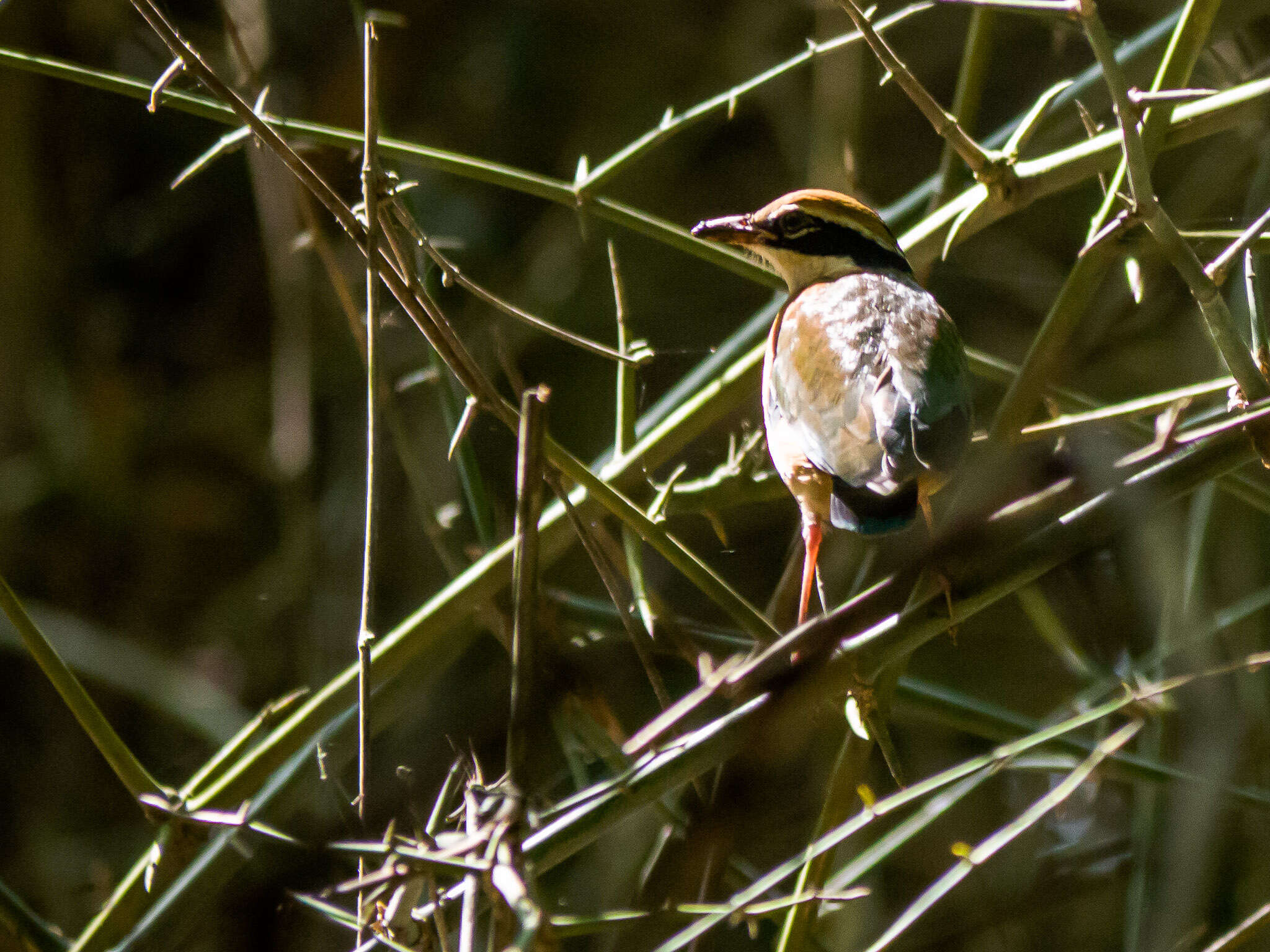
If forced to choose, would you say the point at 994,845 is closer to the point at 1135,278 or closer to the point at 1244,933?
the point at 1244,933

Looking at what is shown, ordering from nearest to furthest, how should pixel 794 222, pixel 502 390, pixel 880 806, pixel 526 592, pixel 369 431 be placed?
pixel 526 592
pixel 369 431
pixel 880 806
pixel 794 222
pixel 502 390

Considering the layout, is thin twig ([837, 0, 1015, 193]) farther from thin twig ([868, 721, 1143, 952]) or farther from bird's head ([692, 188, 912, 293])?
thin twig ([868, 721, 1143, 952])

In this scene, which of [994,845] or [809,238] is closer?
[994,845]

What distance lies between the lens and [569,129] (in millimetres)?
6180

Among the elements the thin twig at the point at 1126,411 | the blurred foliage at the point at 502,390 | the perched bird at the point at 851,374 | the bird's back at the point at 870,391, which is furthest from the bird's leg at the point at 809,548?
the thin twig at the point at 1126,411

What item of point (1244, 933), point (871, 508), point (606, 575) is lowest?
point (1244, 933)

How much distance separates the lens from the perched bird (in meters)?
2.69

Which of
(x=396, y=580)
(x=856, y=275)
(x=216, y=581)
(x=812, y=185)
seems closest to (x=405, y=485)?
(x=396, y=580)

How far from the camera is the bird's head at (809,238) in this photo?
350 centimetres

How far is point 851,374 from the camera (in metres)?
3.01

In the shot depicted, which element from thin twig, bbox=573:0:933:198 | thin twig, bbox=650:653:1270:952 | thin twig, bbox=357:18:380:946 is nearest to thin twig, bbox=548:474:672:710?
thin twig, bbox=650:653:1270:952

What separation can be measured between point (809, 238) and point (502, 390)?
1.49 meters

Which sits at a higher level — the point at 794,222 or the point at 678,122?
the point at 678,122

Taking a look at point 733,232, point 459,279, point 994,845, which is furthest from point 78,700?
point 733,232
